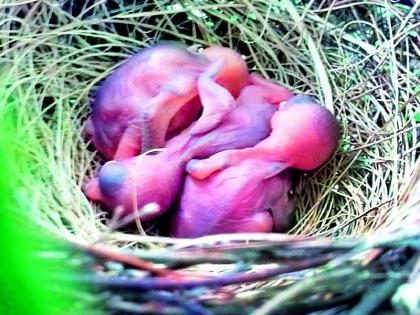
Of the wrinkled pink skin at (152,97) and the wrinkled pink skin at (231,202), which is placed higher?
the wrinkled pink skin at (152,97)

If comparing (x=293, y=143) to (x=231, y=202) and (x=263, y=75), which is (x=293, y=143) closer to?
(x=231, y=202)

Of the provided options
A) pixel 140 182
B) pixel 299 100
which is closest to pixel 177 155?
pixel 140 182

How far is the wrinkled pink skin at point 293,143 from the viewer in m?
1.10

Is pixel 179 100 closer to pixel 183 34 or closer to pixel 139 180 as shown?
pixel 139 180

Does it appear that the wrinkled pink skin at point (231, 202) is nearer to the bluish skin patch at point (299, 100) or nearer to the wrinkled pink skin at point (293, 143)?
the wrinkled pink skin at point (293, 143)

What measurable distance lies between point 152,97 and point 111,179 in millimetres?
156

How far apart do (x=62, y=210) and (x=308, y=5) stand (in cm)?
59

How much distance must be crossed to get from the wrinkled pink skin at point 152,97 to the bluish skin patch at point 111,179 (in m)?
0.06

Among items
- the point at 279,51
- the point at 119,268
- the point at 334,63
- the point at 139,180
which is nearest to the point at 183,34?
the point at 279,51

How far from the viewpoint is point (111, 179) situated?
1091mm

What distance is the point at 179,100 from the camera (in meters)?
1.15

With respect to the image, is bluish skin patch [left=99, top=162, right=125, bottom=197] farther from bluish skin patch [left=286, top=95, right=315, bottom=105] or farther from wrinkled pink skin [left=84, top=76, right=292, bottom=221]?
bluish skin patch [left=286, top=95, right=315, bottom=105]

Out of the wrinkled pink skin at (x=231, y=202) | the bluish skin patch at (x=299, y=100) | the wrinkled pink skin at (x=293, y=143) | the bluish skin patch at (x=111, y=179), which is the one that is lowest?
the wrinkled pink skin at (x=231, y=202)

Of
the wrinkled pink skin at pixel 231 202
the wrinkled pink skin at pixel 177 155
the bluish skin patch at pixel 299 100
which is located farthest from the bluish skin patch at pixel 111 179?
the bluish skin patch at pixel 299 100
